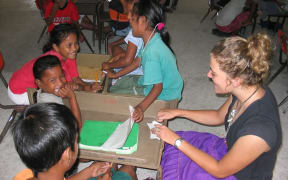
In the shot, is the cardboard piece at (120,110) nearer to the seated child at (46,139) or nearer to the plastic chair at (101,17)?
the seated child at (46,139)

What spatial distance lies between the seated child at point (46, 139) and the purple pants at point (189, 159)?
59 centimetres

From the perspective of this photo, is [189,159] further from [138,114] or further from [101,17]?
[101,17]

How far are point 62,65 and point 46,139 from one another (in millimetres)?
1190

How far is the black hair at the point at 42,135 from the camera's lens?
88 centimetres

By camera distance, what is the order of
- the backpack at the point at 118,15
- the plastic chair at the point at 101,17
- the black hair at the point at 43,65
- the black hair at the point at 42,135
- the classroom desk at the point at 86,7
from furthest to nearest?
1. the classroom desk at the point at 86,7
2. the plastic chair at the point at 101,17
3. the backpack at the point at 118,15
4. the black hair at the point at 43,65
5. the black hair at the point at 42,135

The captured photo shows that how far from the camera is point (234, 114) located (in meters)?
1.36

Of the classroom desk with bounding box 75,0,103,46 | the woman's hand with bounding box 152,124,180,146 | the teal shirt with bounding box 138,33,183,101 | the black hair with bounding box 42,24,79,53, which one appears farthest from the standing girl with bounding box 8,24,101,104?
the classroom desk with bounding box 75,0,103,46

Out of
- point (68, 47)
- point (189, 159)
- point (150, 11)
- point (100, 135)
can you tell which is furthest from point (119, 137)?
point (68, 47)

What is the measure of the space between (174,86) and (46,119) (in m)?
1.10

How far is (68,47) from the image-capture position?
2.07 meters

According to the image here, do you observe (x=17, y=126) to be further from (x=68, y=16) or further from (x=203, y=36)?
(x=203, y=36)

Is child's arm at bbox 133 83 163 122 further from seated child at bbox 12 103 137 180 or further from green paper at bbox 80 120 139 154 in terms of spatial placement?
seated child at bbox 12 103 137 180

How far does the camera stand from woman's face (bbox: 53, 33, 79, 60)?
6.73 ft

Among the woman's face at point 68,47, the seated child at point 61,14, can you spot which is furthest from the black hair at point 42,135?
the seated child at point 61,14
